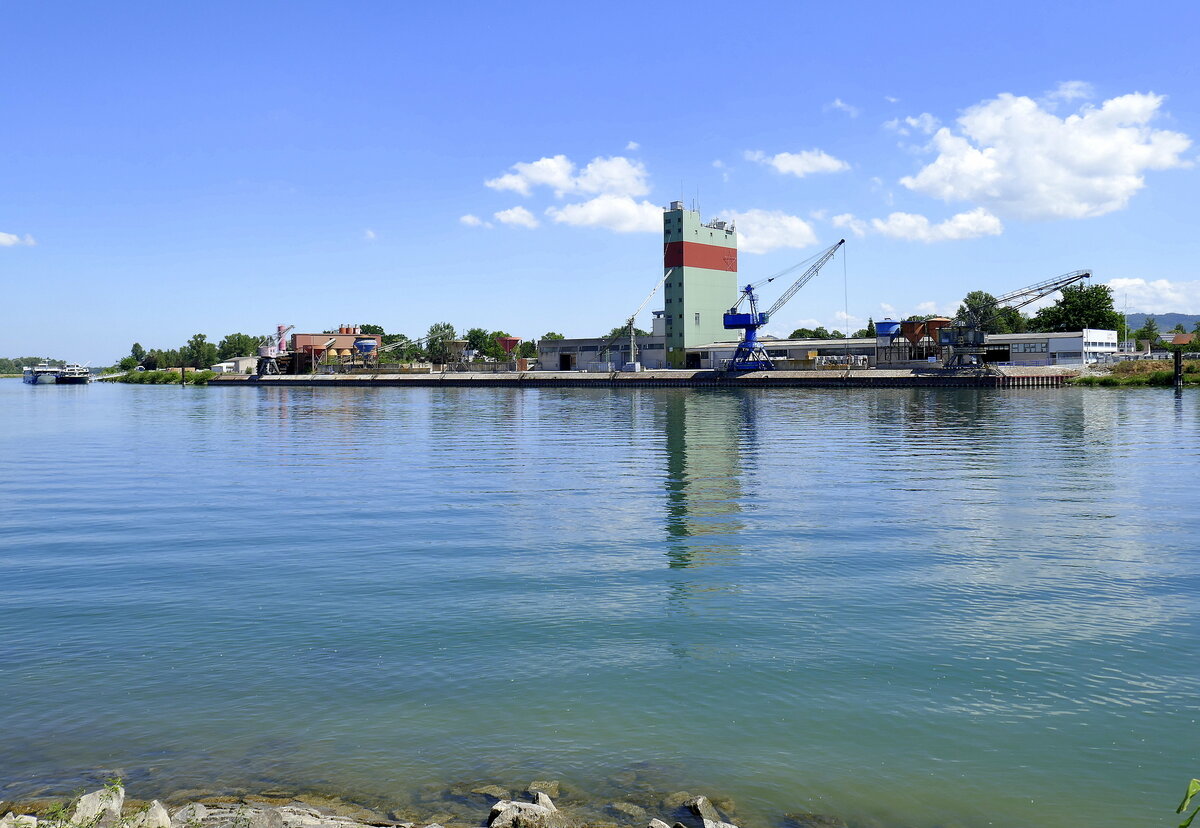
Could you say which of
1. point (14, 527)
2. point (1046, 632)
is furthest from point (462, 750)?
point (14, 527)

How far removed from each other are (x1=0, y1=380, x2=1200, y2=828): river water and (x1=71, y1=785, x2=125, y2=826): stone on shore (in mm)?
954

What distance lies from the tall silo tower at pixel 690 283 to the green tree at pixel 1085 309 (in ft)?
202

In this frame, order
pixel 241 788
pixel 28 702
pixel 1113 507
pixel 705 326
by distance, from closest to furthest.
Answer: pixel 241 788 < pixel 28 702 < pixel 1113 507 < pixel 705 326

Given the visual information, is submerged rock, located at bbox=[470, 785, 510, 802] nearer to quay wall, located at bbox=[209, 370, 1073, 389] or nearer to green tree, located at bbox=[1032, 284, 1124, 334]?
quay wall, located at bbox=[209, 370, 1073, 389]

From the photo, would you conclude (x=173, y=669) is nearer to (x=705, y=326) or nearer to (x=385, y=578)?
(x=385, y=578)

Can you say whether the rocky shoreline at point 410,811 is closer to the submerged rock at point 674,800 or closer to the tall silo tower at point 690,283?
the submerged rock at point 674,800

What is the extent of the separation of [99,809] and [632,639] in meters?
7.89

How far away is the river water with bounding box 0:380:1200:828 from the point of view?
33.1ft

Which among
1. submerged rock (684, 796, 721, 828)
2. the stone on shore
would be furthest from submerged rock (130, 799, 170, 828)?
submerged rock (684, 796, 721, 828)

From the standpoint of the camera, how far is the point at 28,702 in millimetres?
11953

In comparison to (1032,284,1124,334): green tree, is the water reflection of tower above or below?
below

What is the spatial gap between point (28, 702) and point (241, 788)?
443cm

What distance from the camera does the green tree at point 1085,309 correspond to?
519ft

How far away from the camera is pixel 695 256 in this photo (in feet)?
570
